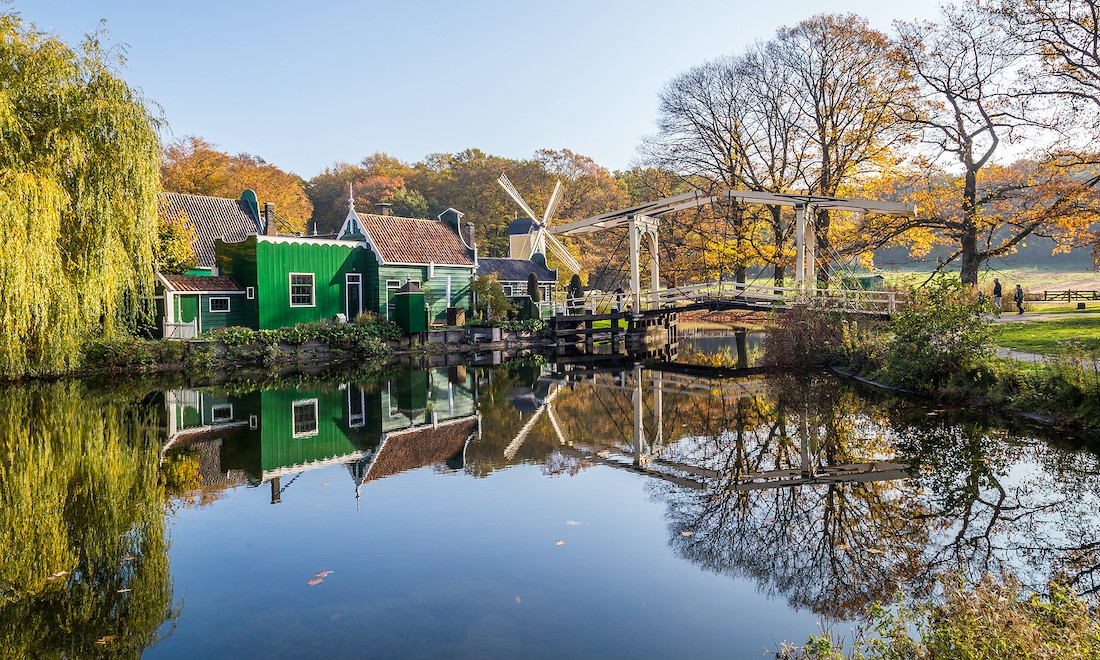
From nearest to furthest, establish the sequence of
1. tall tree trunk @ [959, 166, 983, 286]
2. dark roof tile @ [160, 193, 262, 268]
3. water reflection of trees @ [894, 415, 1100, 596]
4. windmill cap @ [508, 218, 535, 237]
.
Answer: water reflection of trees @ [894, 415, 1100, 596] → tall tree trunk @ [959, 166, 983, 286] → dark roof tile @ [160, 193, 262, 268] → windmill cap @ [508, 218, 535, 237]

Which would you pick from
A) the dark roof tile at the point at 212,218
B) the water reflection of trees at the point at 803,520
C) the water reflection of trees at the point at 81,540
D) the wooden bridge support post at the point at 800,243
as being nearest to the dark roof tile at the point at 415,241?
the dark roof tile at the point at 212,218

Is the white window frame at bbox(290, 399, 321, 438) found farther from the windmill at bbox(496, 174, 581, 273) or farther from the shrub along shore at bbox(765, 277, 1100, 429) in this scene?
the windmill at bbox(496, 174, 581, 273)

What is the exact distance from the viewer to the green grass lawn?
14773 mm

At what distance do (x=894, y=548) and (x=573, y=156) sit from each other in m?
47.1

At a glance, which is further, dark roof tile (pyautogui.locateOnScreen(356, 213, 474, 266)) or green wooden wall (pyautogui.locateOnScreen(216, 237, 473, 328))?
dark roof tile (pyautogui.locateOnScreen(356, 213, 474, 266))

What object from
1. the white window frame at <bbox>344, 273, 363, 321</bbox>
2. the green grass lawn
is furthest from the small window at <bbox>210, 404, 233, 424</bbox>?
the green grass lawn

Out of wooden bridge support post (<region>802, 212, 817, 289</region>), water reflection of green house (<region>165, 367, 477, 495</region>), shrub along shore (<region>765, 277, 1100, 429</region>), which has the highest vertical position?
wooden bridge support post (<region>802, 212, 817, 289</region>)

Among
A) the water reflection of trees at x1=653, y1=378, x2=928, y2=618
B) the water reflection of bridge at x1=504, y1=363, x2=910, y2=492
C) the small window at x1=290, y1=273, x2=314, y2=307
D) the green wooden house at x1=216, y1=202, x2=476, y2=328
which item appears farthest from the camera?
the small window at x1=290, y1=273, x2=314, y2=307

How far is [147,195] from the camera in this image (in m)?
15.9

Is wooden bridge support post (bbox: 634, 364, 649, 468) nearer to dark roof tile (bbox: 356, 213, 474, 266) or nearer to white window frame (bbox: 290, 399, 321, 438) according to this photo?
white window frame (bbox: 290, 399, 321, 438)

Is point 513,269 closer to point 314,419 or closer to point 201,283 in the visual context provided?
point 201,283

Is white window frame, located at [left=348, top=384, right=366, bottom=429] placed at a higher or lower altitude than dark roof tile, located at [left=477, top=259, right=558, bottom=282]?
lower

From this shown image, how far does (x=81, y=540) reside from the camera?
6.24 metres

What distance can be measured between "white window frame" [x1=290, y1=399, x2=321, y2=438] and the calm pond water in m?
0.09
